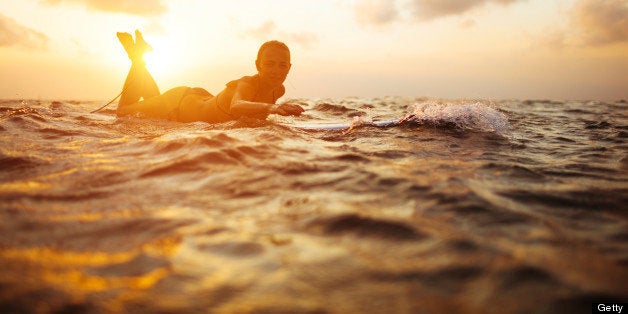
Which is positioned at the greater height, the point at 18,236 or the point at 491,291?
the point at 18,236

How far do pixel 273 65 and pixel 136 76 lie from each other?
112 inches

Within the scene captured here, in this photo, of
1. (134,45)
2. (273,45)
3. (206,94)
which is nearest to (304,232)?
(273,45)

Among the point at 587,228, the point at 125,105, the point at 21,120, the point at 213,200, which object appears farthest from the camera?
the point at 125,105

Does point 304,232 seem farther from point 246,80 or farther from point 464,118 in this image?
point 464,118

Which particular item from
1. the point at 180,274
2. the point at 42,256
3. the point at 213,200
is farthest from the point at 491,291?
the point at 42,256

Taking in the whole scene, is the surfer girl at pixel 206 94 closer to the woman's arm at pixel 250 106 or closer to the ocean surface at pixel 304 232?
the woman's arm at pixel 250 106

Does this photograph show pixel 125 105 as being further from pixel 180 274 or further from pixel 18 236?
pixel 180 274

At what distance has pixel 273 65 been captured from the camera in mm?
5203

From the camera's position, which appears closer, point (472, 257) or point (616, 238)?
point (472, 257)

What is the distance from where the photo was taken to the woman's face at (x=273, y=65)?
17.0 ft

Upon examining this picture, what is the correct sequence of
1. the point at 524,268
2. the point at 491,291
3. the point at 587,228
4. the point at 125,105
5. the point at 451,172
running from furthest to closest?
the point at 125,105 < the point at 451,172 < the point at 587,228 < the point at 524,268 < the point at 491,291

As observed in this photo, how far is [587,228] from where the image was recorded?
155cm

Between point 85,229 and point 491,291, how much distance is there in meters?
1.60

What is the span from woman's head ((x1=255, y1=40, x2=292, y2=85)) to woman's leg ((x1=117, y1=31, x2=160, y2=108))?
244 cm
